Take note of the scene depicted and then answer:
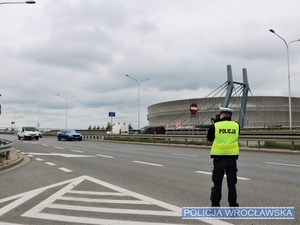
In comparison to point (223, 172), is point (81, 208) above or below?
below

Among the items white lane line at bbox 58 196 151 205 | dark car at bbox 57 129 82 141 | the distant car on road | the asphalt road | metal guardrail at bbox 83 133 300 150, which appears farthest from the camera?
the distant car on road

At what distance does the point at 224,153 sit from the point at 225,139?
0.23 m

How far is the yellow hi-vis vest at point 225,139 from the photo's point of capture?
19.2 ft

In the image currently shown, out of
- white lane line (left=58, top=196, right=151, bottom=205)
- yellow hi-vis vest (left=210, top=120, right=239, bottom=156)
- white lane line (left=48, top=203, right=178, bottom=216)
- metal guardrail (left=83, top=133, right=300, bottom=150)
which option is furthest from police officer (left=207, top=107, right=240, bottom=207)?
metal guardrail (left=83, top=133, right=300, bottom=150)

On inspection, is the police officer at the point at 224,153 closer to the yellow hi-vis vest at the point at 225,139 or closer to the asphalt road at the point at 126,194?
the yellow hi-vis vest at the point at 225,139

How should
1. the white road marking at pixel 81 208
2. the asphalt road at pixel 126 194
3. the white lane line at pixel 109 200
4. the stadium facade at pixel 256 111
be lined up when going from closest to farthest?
the white road marking at pixel 81 208 → the asphalt road at pixel 126 194 → the white lane line at pixel 109 200 → the stadium facade at pixel 256 111

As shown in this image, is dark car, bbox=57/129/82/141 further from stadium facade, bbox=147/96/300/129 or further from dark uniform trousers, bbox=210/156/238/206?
stadium facade, bbox=147/96/300/129

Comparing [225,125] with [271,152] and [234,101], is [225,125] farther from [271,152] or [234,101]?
[234,101]

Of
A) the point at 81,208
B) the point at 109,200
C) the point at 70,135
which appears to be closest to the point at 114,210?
the point at 81,208

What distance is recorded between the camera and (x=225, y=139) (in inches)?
233

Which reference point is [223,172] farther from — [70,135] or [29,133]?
[29,133]

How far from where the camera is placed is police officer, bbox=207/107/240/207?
5.84m

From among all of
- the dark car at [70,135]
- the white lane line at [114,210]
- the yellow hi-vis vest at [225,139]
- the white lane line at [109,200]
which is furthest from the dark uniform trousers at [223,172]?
the dark car at [70,135]

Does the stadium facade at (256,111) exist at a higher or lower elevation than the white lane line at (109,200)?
higher
